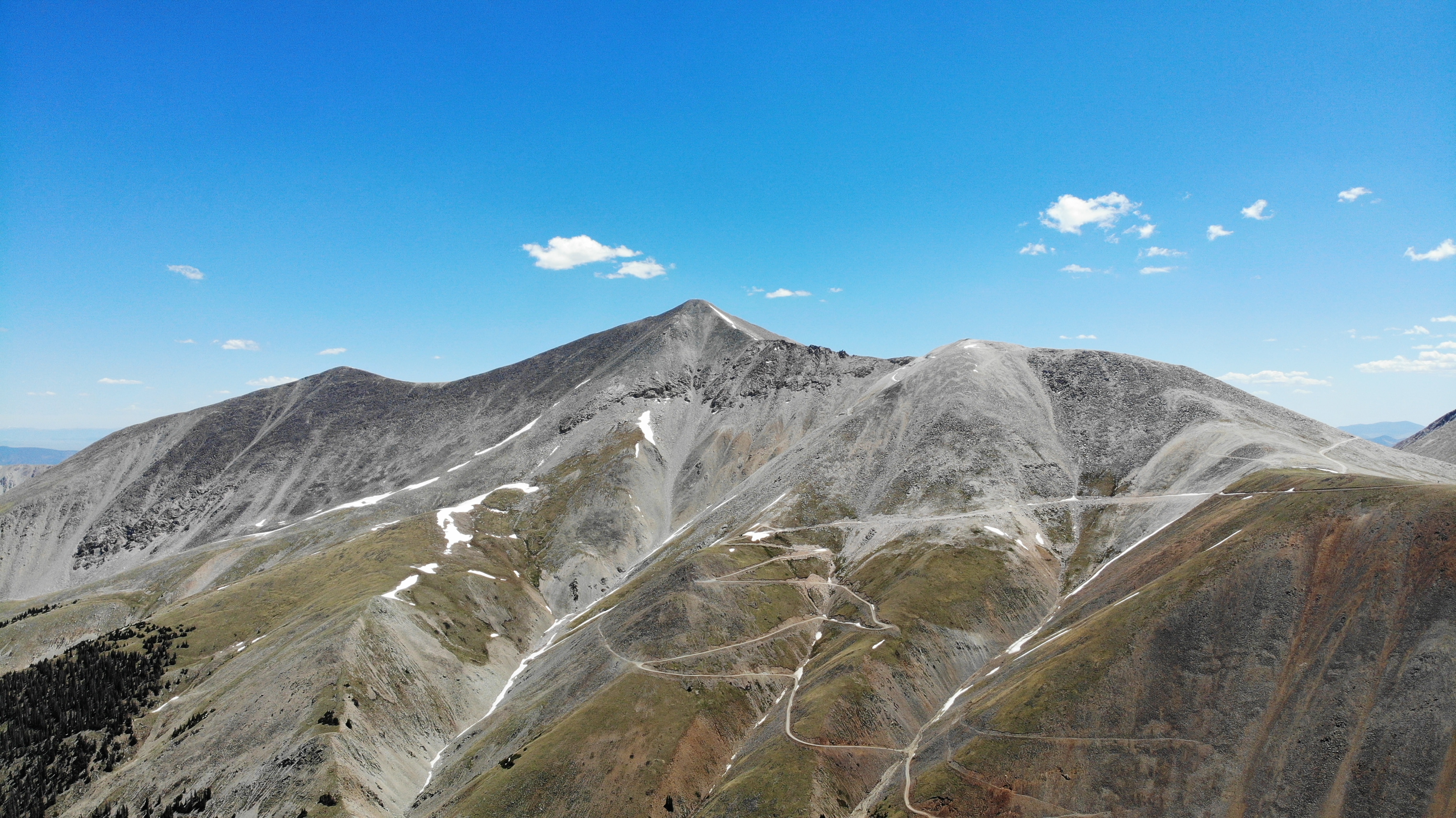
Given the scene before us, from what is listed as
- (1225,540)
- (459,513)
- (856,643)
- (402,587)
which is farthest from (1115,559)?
(459,513)

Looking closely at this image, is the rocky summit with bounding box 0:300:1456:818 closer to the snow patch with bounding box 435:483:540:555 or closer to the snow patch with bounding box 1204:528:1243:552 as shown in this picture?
the snow patch with bounding box 435:483:540:555

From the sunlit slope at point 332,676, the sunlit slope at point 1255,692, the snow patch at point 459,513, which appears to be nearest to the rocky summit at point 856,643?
the sunlit slope at point 1255,692

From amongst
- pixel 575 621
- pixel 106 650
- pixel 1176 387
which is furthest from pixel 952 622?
pixel 106 650

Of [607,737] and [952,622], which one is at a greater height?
[952,622]

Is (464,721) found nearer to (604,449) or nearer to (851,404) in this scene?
(604,449)

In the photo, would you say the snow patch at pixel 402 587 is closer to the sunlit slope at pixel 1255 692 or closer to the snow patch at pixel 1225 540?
the sunlit slope at pixel 1255 692

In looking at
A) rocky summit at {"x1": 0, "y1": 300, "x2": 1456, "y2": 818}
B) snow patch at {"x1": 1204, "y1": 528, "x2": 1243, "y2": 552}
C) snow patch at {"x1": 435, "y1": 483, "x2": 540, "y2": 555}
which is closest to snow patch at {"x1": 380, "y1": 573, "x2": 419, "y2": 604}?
rocky summit at {"x1": 0, "y1": 300, "x2": 1456, "y2": 818}
